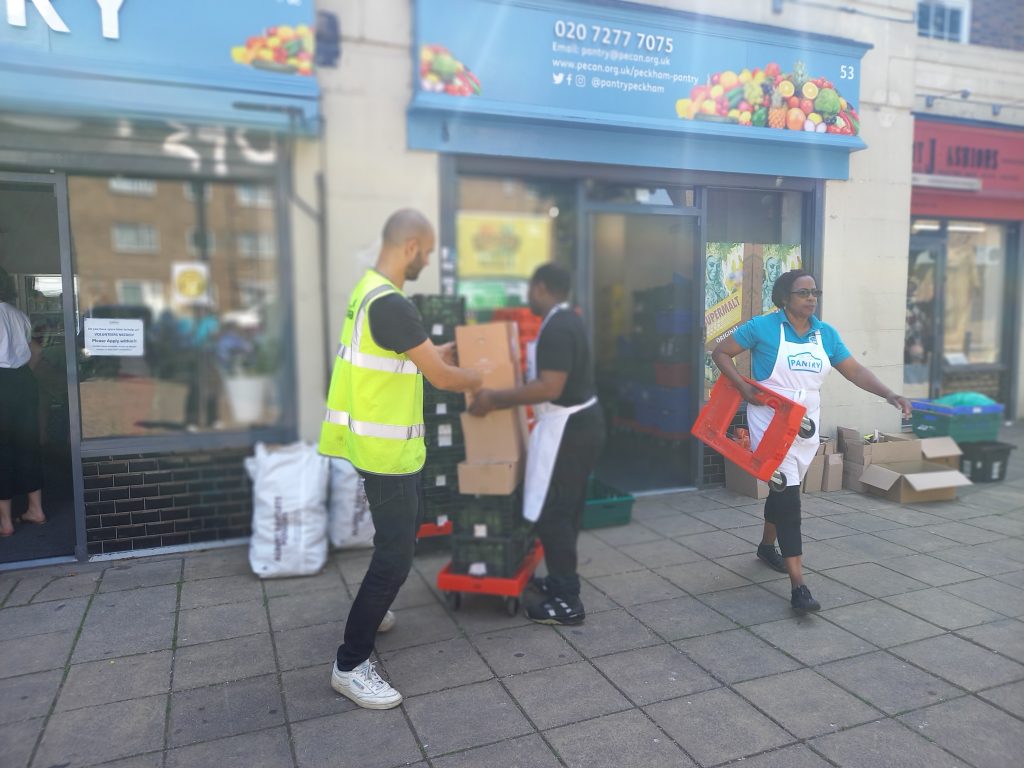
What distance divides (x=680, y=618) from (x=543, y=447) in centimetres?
113

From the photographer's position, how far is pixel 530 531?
13.7 ft

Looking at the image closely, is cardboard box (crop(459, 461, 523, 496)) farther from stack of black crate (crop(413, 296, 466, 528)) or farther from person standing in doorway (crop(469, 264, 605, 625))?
A: stack of black crate (crop(413, 296, 466, 528))

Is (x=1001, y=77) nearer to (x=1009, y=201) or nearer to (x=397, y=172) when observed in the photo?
(x=1009, y=201)

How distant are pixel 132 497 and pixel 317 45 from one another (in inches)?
125

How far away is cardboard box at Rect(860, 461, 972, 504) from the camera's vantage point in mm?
2859

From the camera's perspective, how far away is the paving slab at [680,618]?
11.7 feet

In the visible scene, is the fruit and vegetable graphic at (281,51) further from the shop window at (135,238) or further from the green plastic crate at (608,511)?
the shop window at (135,238)

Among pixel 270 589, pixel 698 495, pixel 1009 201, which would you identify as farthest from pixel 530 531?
pixel 1009 201

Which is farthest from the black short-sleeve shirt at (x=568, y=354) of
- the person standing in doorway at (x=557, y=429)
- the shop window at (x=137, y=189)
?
the shop window at (x=137, y=189)

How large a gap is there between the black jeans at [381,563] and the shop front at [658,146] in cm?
139

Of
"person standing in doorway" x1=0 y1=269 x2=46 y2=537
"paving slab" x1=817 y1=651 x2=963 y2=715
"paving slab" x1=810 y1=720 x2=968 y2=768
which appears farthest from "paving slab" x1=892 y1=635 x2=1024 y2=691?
"person standing in doorway" x1=0 y1=269 x2=46 y2=537

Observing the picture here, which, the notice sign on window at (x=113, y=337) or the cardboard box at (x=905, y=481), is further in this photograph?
the notice sign on window at (x=113, y=337)

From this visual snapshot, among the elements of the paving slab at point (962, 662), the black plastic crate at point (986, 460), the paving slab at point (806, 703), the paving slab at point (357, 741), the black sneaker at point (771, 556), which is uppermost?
the black plastic crate at point (986, 460)

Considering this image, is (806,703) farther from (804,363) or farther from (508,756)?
(804,363)
